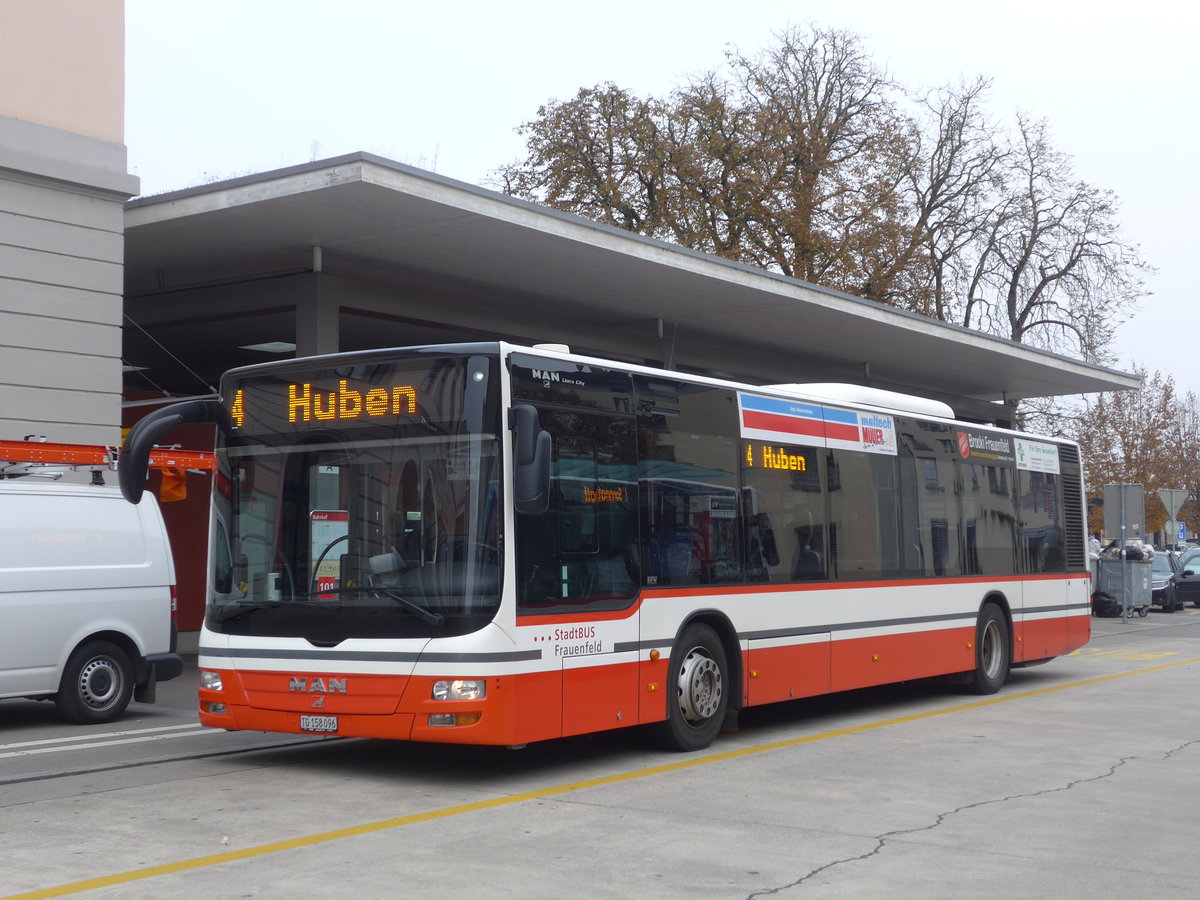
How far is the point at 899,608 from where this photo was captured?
13211mm

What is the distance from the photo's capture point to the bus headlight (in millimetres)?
8438

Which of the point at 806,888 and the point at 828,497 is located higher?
the point at 828,497

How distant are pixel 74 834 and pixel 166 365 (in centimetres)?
2132

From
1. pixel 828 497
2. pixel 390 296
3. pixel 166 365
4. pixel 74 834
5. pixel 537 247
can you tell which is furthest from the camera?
pixel 166 365

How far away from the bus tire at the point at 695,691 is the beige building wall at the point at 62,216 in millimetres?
8519

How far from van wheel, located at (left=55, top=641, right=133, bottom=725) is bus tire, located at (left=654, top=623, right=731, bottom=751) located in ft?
17.5

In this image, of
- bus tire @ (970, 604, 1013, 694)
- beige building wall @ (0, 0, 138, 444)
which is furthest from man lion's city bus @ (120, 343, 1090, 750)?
beige building wall @ (0, 0, 138, 444)

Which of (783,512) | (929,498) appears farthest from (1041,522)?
(783,512)

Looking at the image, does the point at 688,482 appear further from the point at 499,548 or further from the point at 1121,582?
the point at 1121,582

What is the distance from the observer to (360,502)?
883 centimetres

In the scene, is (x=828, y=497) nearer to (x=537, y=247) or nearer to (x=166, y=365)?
(x=537, y=247)

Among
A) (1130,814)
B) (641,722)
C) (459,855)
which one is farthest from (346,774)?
(1130,814)

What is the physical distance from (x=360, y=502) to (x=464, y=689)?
1.37 meters

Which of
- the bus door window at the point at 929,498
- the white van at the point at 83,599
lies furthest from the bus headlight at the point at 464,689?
the bus door window at the point at 929,498
